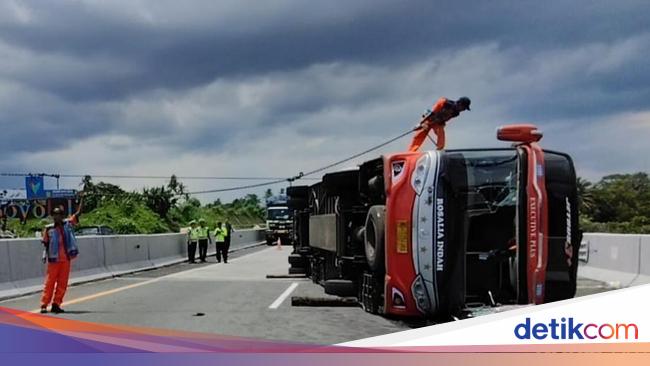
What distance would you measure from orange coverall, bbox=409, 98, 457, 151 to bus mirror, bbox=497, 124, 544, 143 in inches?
14.0

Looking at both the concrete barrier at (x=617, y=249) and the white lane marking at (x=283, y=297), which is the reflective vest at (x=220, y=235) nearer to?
the white lane marking at (x=283, y=297)

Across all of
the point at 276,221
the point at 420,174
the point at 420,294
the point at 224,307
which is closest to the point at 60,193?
the point at 420,174

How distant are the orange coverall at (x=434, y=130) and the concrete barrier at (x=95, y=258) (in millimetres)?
9154

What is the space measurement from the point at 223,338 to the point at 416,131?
1.76 m

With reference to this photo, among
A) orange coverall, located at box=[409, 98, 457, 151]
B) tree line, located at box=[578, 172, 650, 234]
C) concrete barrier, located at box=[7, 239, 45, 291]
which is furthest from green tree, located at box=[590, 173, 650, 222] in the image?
concrete barrier, located at box=[7, 239, 45, 291]

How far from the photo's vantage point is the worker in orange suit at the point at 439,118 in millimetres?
3903

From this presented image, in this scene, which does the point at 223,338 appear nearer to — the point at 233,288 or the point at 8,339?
the point at 8,339

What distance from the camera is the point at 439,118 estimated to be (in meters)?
4.13

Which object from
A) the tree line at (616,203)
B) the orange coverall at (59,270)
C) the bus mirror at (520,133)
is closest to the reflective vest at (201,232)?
the orange coverall at (59,270)

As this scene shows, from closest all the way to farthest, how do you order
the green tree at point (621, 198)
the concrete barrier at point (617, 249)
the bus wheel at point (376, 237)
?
the green tree at point (621, 198)
the bus wheel at point (376, 237)
the concrete barrier at point (617, 249)

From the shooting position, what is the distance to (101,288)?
42.7 ft

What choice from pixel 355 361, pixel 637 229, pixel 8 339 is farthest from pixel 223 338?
pixel 637 229

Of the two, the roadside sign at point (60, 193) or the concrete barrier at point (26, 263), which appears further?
the concrete barrier at point (26, 263)

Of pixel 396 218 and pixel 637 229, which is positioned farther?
pixel 396 218
